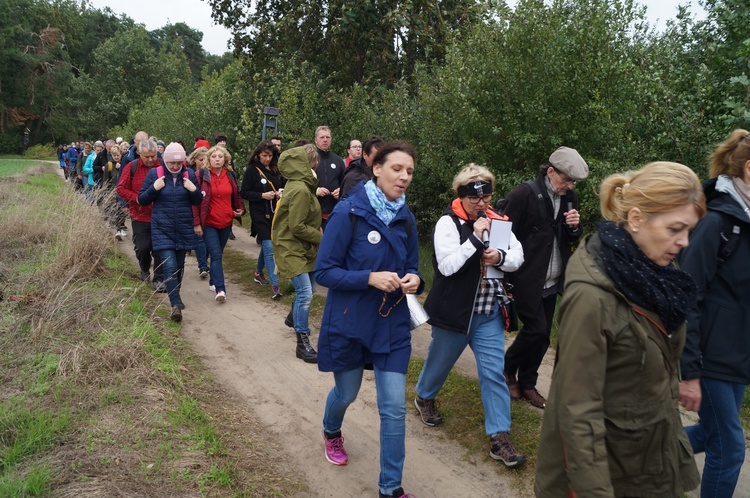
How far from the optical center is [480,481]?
3951 millimetres

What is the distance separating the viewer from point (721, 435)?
2.98 m

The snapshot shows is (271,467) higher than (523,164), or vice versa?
(523,164)

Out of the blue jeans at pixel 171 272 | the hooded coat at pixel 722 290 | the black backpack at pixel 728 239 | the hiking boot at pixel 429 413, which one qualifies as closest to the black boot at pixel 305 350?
the hiking boot at pixel 429 413

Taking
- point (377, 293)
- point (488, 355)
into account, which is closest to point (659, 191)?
point (377, 293)

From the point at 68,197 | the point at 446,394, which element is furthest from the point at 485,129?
the point at 68,197

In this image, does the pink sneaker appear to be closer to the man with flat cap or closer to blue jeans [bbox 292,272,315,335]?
the man with flat cap

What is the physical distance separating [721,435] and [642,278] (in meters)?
1.46

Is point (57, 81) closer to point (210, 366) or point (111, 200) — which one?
point (111, 200)

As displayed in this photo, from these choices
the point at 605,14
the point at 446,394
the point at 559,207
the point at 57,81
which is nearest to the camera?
the point at 559,207

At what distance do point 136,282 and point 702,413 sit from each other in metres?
7.44

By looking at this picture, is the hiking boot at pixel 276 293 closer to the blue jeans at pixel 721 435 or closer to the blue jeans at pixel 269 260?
the blue jeans at pixel 269 260

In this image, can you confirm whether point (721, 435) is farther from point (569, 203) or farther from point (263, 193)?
point (263, 193)

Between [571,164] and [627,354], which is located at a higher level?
[571,164]

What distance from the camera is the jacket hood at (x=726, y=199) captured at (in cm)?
288
